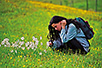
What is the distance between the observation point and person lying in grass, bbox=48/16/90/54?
428 centimetres

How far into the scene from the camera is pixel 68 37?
425 cm

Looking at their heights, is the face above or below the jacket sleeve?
above

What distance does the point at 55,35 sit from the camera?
4949 millimetres

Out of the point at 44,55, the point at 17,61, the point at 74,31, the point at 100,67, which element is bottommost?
the point at 100,67

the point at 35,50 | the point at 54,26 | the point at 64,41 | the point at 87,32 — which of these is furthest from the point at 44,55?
the point at 87,32

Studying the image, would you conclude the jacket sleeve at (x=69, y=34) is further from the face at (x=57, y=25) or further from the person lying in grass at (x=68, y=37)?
the face at (x=57, y=25)

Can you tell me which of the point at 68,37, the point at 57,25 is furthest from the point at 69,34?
the point at 57,25

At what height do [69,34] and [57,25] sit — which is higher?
[57,25]

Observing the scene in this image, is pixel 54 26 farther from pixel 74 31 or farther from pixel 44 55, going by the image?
pixel 44 55

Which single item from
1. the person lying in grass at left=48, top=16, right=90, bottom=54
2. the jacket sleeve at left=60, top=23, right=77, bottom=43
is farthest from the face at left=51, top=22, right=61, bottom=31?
the jacket sleeve at left=60, top=23, right=77, bottom=43

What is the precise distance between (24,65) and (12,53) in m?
1.03

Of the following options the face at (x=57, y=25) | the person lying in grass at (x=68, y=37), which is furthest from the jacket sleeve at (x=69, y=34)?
the face at (x=57, y=25)

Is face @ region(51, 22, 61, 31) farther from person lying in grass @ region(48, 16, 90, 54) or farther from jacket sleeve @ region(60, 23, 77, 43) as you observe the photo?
jacket sleeve @ region(60, 23, 77, 43)

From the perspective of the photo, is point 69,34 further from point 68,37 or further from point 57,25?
point 57,25
